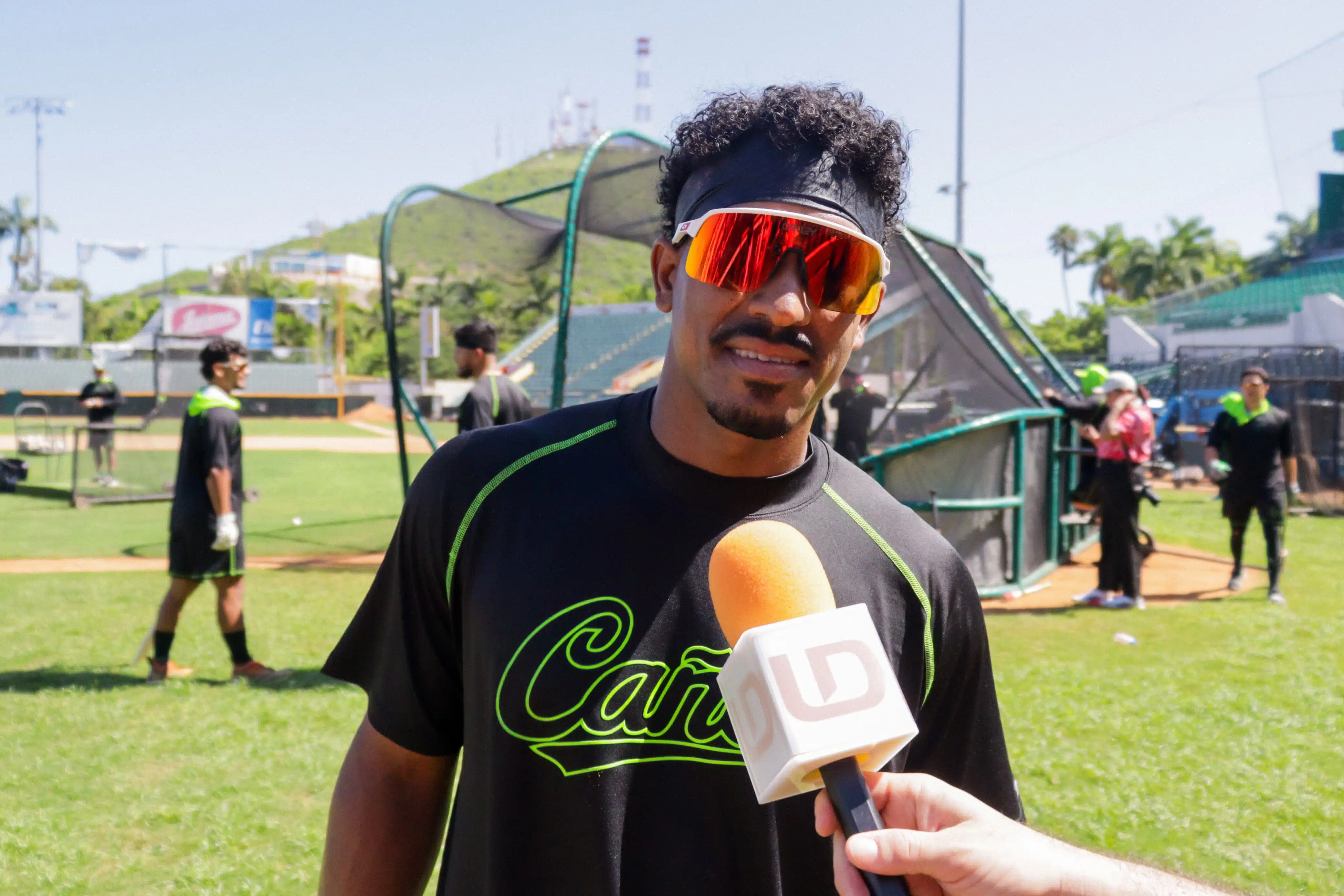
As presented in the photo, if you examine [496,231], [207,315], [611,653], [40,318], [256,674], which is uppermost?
[207,315]

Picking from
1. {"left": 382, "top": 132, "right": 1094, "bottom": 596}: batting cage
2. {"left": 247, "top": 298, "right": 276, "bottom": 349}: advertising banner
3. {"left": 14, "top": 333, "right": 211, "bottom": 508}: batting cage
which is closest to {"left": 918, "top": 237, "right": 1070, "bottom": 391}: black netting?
{"left": 382, "top": 132, "right": 1094, "bottom": 596}: batting cage

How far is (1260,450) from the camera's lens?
988 cm

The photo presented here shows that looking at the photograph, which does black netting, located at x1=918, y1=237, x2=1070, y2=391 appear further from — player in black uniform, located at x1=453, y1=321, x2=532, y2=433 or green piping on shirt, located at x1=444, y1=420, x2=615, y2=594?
green piping on shirt, located at x1=444, y1=420, x2=615, y2=594

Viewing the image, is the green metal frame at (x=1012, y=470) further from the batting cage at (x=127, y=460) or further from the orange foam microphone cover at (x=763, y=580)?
the batting cage at (x=127, y=460)

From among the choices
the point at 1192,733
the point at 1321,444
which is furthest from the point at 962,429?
the point at 1321,444

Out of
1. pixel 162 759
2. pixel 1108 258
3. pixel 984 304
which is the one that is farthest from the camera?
pixel 1108 258

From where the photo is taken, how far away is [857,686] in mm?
1228

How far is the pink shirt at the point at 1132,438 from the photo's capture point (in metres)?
9.27

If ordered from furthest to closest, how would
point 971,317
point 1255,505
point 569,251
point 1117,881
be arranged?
1. point 1255,505
2. point 971,317
3. point 569,251
4. point 1117,881

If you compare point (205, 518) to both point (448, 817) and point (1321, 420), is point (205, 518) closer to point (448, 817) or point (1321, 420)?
point (448, 817)

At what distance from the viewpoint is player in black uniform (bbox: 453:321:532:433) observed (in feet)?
27.2

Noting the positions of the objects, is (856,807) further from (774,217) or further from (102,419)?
(102,419)

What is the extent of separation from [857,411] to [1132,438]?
244 cm

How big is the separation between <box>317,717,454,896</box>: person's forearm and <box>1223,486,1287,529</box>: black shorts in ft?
32.1
